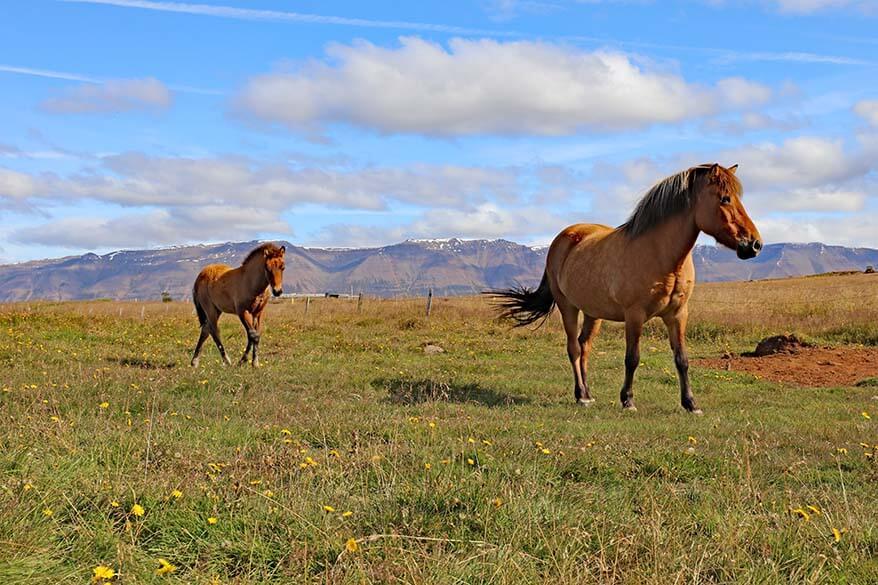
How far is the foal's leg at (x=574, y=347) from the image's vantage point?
1174cm

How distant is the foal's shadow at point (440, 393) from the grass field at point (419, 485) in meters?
0.07

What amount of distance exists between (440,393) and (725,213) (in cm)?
482

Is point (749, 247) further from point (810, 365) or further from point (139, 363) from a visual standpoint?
point (139, 363)

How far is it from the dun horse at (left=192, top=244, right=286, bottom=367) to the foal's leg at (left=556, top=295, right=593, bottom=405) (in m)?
6.34

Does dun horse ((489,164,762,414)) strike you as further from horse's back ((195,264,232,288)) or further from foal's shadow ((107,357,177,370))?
horse's back ((195,264,232,288))

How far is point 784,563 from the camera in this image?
406cm

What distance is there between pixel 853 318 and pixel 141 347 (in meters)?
20.5

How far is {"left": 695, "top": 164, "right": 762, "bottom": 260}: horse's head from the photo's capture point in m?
9.91

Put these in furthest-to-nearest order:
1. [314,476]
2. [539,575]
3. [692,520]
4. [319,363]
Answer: [319,363] < [314,476] < [692,520] < [539,575]

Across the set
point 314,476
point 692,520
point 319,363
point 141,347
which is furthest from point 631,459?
point 141,347

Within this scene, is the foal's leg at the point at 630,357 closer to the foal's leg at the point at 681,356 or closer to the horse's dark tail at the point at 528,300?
the foal's leg at the point at 681,356

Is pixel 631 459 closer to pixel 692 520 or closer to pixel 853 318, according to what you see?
pixel 692 520

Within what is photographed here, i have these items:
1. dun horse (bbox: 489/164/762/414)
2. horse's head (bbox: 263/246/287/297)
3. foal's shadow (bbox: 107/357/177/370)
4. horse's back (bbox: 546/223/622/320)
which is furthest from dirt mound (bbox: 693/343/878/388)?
foal's shadow (bbox: 107/357/177/370)

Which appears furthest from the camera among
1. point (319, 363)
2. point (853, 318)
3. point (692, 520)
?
point (853, 318)
